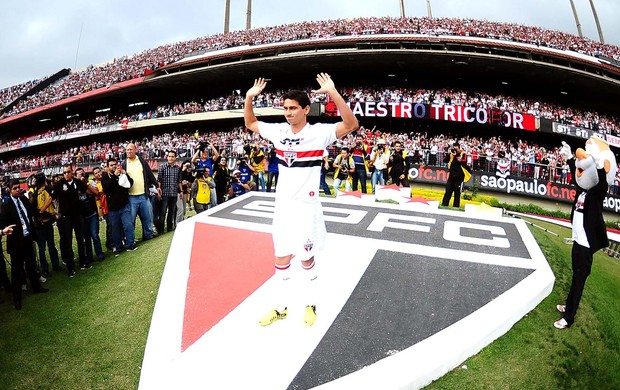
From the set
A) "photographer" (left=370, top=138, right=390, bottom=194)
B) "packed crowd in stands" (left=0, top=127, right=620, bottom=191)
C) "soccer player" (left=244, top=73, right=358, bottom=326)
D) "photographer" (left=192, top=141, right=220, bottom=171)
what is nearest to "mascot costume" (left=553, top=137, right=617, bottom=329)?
"soccer player" (left=244, top=73, right=358, bottom=326)

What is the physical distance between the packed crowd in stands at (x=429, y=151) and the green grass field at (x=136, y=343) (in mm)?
6396

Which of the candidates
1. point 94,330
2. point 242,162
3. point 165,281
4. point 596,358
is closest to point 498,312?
point 596,358

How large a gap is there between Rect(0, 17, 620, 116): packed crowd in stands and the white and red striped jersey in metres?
30.9

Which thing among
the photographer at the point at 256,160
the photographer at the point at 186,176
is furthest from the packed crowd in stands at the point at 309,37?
the photographer at the point at 186,176

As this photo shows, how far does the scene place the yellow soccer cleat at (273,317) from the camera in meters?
3.83

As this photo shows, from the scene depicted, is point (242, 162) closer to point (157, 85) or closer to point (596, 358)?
point (596, 358)

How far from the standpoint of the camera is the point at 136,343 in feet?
12.7

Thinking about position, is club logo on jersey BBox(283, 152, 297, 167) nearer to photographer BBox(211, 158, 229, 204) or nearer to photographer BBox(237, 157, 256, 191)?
photographer BBox(211, 158, 229, 204)

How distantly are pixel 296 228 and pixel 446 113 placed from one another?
2611cm

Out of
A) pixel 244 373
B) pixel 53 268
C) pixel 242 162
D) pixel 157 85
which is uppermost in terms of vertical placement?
pixel 157 85

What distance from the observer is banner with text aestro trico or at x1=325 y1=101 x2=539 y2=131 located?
26.0m

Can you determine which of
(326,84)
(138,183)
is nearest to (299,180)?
(326,84)

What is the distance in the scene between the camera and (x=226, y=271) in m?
5.25

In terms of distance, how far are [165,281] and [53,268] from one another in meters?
3.95
